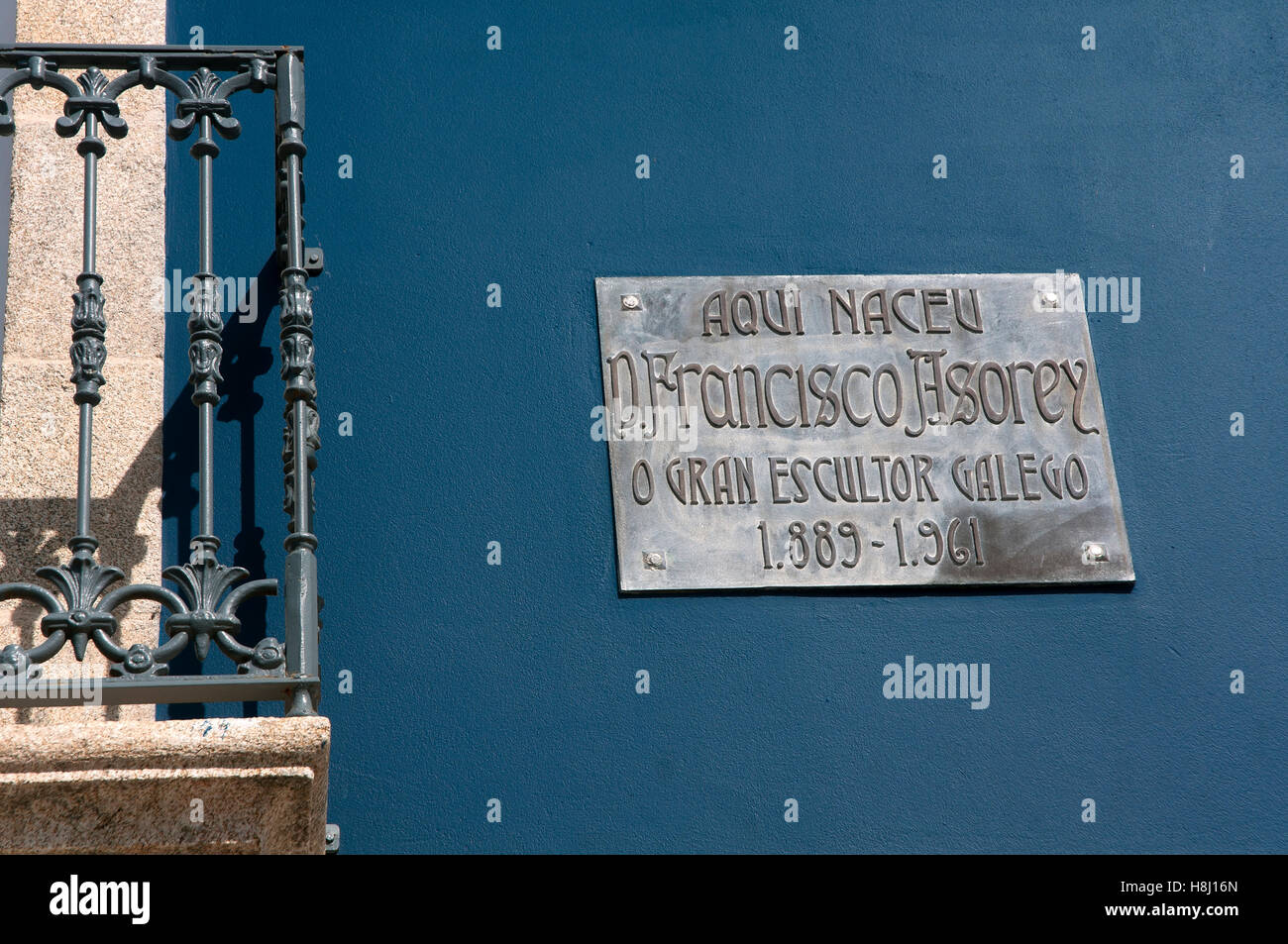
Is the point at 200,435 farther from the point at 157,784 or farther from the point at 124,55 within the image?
the point at 124,55

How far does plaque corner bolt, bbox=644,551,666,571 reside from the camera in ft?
15.6

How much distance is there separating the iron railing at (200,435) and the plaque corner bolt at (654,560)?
1.00m

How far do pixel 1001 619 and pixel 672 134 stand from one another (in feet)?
5.84

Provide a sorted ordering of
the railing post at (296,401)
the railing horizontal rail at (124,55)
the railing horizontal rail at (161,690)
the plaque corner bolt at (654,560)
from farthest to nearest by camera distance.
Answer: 1. the plaque corner bolt at (654,560)
2. the railing horizontal rail at (124,55)
3. the railing post at (296,401)
4. the railing horizontal rail at (161,690)

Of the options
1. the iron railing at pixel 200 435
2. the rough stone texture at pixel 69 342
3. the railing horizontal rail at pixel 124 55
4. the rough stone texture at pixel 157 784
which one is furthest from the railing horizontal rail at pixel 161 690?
the railing horizontal rail at pixel 124 55

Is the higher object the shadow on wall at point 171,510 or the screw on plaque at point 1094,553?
the shadow on wall at point 171,510

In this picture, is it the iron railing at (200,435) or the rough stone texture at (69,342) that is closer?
the iron railing at (200,435)

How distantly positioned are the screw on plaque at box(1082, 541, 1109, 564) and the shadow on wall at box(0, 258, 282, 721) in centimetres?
226

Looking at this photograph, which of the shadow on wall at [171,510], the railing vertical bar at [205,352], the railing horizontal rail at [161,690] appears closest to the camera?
the railing horizontal rail at [161,690]

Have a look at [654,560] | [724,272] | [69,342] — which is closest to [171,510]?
[69,342]

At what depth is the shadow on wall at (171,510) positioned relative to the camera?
457 cm

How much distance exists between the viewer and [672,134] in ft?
17.3

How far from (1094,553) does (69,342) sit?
9.65ft

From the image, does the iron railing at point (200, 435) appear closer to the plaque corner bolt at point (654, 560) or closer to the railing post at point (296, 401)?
the railing post at point (296, 401)
